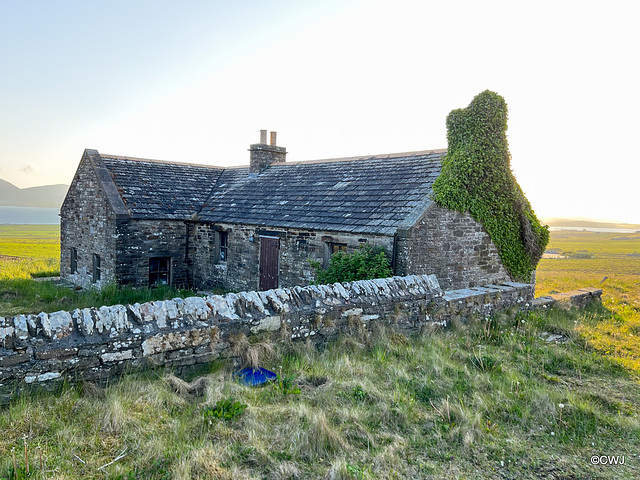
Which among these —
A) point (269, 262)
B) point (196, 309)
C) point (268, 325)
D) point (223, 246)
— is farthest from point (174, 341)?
point (223, 246)

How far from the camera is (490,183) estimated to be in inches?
514

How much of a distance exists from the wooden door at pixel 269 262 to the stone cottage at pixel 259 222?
0.12 ft

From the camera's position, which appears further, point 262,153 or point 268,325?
point 262,153

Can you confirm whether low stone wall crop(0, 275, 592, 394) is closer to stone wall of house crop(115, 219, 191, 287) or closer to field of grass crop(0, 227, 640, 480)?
field of grass crop(0, 227, 640, 480)

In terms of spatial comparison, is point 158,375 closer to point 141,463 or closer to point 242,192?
point 141,463

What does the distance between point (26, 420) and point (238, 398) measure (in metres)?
2.02

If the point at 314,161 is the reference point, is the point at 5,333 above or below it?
below

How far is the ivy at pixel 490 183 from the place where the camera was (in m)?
12.3

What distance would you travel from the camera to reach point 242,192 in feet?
57.6

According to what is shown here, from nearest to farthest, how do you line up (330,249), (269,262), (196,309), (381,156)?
(196,309) → (330,249) → (269,262) → (381,156)

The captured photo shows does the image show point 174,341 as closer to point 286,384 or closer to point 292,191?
point 286,384

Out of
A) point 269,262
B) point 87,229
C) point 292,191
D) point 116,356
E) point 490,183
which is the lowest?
point 116,356

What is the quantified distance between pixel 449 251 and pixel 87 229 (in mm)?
13960

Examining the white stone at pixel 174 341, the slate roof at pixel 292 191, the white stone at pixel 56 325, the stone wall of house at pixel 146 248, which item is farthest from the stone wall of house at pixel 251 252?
the white stone at pixel 56 325
